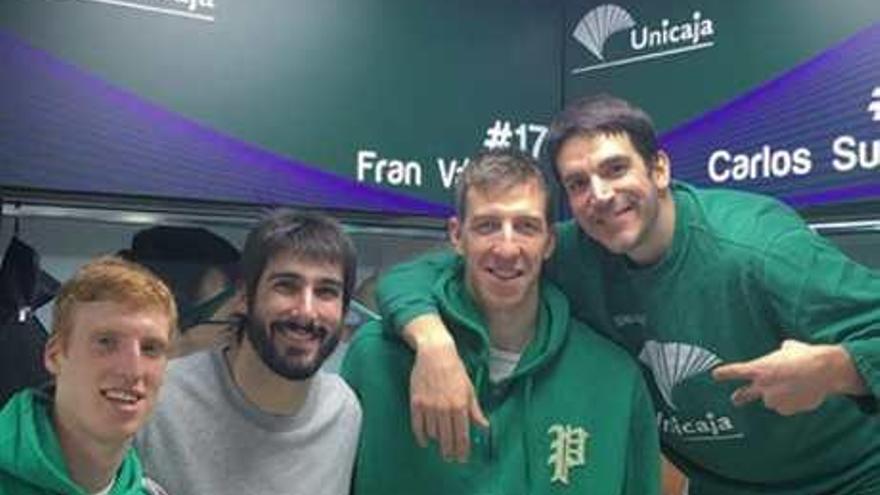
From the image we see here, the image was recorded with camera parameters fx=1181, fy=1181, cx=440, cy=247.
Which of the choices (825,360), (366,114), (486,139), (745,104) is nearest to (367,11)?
(366,114)

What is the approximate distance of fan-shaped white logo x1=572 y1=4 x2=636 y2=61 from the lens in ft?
8.71

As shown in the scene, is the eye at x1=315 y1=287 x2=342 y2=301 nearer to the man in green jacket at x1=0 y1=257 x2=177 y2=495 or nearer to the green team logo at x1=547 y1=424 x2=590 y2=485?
the man in green jacket at x1=0 y1=257 x2=177 y2=495

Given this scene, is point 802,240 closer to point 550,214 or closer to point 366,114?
point 550,214

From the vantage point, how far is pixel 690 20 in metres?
2.52

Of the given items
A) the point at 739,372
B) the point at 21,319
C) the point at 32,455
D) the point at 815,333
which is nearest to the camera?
the point at 32,455

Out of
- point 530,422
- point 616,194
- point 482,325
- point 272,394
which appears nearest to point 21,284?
point 272,394

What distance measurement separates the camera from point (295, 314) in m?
1.69

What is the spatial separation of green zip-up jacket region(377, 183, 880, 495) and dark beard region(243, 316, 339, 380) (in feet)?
0.52

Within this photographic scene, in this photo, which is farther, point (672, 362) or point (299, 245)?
point (672, 362)

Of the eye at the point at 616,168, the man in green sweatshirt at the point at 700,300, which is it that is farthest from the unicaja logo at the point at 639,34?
the eye at the point at 616,168

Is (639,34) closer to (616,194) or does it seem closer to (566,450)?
(616,194)

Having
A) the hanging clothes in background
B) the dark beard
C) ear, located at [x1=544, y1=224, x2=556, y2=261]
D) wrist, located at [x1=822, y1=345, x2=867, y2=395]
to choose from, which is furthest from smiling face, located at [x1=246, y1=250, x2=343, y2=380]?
wrist, located at [x1=822, y1=345, x2=867, y2=395]

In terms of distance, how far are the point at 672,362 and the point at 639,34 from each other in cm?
99

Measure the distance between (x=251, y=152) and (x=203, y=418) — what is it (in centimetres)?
82
